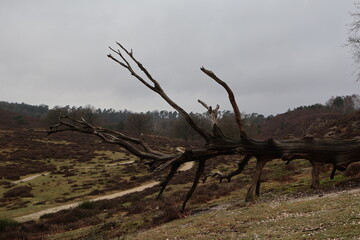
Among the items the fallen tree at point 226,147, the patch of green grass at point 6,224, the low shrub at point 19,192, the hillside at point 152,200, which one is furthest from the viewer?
the low shrub at point 19,192

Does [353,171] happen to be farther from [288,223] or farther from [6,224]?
[6,224]

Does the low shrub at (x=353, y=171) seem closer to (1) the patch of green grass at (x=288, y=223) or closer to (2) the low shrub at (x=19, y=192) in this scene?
(1) the patch of green grass at (x=288, y=223)

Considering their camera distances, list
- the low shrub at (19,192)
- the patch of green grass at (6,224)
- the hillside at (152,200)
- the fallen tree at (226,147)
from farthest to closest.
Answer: the low shrub at (19,192)
the patch of green grass at (6,224)
the hillside at (152,200)
the fallen tree at (226,147)

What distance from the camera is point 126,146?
6172 mm

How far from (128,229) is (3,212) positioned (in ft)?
68.1

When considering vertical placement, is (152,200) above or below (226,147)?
below

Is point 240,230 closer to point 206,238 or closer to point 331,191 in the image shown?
point 206,238

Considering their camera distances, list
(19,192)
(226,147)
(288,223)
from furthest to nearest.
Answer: (19,192)
(288,223)
(226,147)

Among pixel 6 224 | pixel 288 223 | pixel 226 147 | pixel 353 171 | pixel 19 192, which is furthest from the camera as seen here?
pixel 19 192

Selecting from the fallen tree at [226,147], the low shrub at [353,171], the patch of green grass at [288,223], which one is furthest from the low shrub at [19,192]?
the fallen tree at [226,147]

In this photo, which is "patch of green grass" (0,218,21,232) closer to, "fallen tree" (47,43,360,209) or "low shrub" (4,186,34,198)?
"low shrub" (4,186,34,198)

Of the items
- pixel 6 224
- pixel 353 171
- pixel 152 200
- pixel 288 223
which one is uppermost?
pixel 353 171

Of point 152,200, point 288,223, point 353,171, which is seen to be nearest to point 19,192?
point 152,200

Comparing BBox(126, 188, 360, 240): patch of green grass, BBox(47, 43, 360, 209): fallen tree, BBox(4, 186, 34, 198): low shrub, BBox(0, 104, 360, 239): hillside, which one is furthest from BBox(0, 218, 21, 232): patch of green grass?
BBox(47, 43, 360, 209): fallen tree
